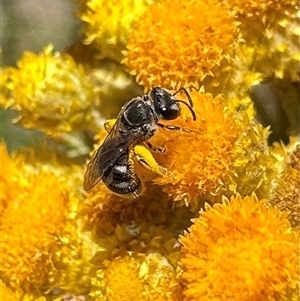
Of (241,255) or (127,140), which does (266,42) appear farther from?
(241,255)

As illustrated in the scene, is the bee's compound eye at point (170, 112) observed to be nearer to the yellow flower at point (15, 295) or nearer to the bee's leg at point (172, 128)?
the bee's leg at point (172, 128)

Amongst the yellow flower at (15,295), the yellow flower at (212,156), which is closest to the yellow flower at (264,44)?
the yellow flower at (212,156)

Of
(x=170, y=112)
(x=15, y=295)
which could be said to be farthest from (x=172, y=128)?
(x=15, y=295)

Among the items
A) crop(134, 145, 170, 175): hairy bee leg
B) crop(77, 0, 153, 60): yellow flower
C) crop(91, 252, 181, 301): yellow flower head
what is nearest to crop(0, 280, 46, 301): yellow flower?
crop(91, 252, 181, 301): yellow flower head

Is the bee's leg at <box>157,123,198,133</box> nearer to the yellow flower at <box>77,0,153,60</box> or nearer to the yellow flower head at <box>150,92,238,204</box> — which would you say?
the yellow flower head at <box>150,92,238,204</box>

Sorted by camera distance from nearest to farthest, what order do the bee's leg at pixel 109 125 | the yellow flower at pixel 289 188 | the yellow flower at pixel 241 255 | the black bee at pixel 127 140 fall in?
the yellow flower at pixel 241 255
the yellow flower at pixel 289 188
the black bee at pixel 127 140
the bee's leg at pixel 109 125

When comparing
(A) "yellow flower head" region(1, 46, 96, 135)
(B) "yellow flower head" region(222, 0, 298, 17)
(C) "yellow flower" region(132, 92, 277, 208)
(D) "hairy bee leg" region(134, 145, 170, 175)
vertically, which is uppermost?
(B) "yellow flower head" region(222, 0, 298, 17)

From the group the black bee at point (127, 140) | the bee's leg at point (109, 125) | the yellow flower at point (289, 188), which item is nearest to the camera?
the yellow flower at point (289, 188)

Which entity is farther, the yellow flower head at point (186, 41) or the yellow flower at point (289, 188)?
the yellow flower head at point (186, 41)
